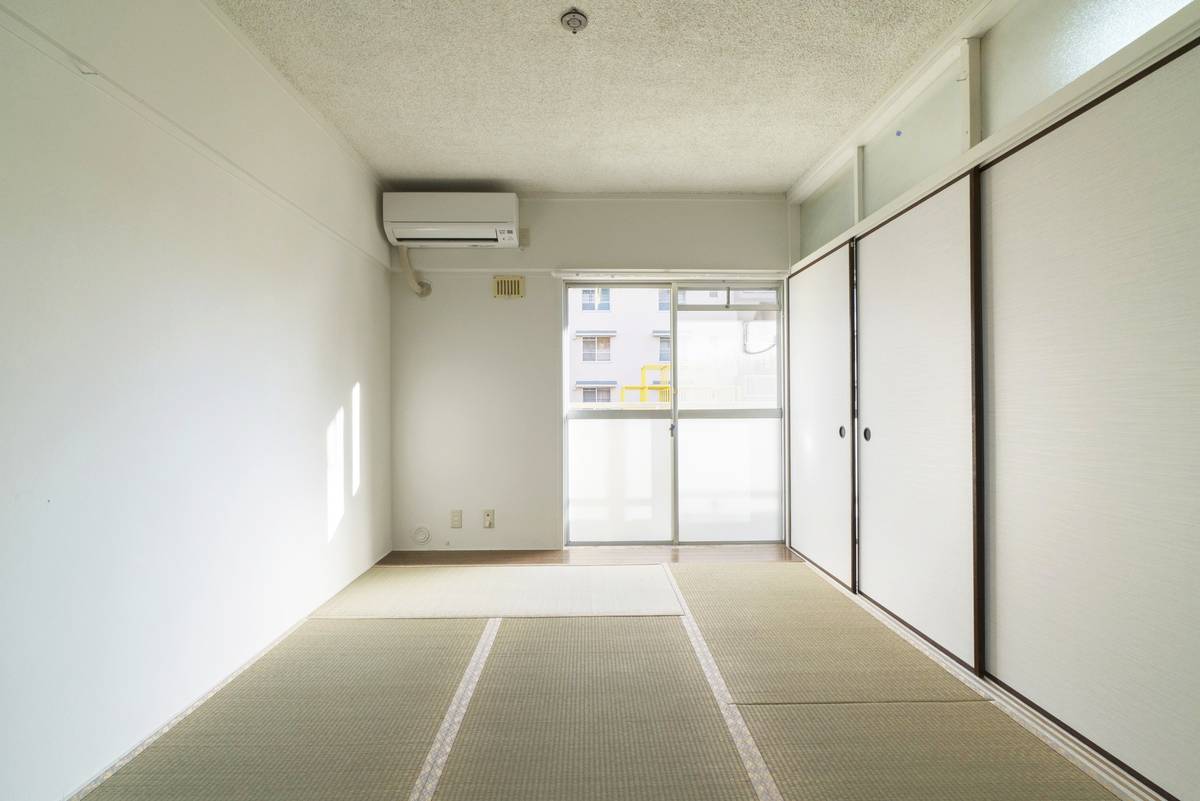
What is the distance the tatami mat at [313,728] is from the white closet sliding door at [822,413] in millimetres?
2141

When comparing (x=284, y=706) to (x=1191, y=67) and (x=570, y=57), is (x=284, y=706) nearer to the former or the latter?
(x=570, y=57)

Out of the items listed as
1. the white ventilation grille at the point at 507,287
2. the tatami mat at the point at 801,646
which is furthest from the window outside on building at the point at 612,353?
the tatami mat at the point at 801,646

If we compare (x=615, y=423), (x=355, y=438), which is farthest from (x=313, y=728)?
(x=615, y=423)

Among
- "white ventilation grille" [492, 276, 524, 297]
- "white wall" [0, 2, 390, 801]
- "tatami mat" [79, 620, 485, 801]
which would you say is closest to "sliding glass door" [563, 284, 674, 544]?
"white ventilation grille" [492, 276, 524, 297]

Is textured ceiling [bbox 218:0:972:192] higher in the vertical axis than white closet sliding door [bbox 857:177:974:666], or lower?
higher

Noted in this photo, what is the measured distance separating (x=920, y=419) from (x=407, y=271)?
3250 mm

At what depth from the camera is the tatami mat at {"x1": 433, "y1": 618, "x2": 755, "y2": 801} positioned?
1497 mm

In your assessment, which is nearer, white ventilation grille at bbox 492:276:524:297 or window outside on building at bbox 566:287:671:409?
white ventilation grille at bbox 492:276:524:297

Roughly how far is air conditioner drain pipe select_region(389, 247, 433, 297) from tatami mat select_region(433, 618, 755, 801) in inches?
98.7

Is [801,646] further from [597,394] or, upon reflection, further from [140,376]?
[140,376]

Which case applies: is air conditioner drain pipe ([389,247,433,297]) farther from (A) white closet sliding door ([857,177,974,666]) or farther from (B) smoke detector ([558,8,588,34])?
(A) white closet sliding door ([857,177,974,666])

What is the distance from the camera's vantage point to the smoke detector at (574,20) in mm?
2029

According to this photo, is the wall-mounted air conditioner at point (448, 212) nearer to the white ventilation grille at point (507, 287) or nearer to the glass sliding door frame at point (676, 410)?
the white ventilation grille at point (507, 287)

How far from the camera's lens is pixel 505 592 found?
3.06 m
